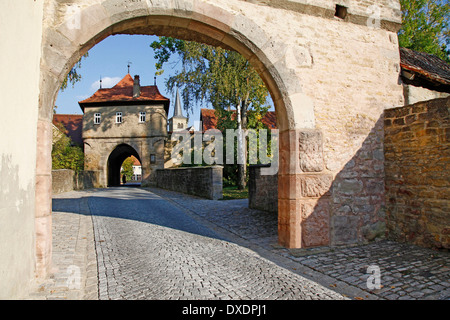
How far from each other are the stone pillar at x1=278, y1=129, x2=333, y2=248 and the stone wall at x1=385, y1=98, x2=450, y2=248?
125 centimetres

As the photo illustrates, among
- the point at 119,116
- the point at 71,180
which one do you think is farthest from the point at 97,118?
the point at 71,180

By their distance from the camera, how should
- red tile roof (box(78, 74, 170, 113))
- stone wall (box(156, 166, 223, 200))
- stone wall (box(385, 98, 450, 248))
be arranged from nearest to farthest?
stone wall (box(385, 98, 450, 248)) → stone wall (box(156, 166, 223, 200)) → red tile roof (box(78, 74, 170, 113))

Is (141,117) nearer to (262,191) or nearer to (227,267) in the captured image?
(262,191)

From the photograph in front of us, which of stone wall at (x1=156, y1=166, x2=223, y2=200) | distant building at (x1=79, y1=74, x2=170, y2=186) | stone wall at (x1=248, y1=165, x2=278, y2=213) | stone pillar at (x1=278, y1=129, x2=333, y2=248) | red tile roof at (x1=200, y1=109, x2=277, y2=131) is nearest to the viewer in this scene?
stone pillar at (x1=278, y1=129, x2=333, y2=248)

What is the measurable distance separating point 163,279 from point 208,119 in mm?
28819

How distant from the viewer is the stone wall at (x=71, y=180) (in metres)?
14.2

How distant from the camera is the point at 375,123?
5.36 meters

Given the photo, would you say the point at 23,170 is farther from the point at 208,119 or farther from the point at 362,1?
the point at 208,119

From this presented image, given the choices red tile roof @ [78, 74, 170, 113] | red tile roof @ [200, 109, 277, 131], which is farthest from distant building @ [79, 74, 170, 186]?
red tile roof @ [200, 109, 277, 131]

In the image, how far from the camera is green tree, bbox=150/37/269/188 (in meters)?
16.2

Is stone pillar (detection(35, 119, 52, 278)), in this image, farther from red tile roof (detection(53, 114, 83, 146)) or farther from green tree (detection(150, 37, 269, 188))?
red tile roof (detection(53, 114, 83, 146))

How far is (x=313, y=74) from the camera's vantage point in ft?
16.3
